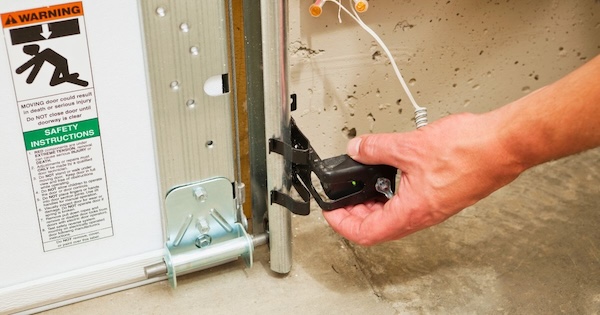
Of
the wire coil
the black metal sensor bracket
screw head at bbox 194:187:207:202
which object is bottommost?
screw head at bbox 194:187:207:202

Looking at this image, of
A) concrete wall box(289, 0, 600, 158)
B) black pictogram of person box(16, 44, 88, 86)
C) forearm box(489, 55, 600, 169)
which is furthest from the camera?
concrete wall box(289, 0, 600, 158)

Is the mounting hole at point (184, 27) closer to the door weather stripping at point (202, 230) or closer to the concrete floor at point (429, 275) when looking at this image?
the door weather stripping at point (202, 230)

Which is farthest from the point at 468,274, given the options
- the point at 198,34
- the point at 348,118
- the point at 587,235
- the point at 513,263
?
the point at 198,34

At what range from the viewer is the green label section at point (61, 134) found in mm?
1054

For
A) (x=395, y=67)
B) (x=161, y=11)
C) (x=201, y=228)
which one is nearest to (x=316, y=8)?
(x=395, y=67)

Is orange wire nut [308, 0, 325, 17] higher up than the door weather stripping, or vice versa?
orange wire nut [308, 0, 325, 17]

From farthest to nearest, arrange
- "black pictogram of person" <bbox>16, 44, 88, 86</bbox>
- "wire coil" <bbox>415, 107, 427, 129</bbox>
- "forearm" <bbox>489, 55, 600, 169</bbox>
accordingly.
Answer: "wire coil" <bbox>415, 107, 427, 129</bbox> → "black pictogram of person" <bbox>16, 44, 88, 86</bbox> → "forearm" <bbox>489, 55, 600, 169</bbox>

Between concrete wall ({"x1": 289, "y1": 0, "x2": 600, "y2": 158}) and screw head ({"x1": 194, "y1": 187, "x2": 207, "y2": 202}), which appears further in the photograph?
concrete wall ({"x1": 289, "y1": 0, "x2": 600, "y2": 158})

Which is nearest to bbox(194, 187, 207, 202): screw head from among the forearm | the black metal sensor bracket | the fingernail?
the black metal sensor bracket

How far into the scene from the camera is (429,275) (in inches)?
50.5

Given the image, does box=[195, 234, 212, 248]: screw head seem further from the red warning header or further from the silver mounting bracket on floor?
the red warning header

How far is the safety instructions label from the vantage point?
993 millimetres

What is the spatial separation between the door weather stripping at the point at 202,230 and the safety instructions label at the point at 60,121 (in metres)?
0.10

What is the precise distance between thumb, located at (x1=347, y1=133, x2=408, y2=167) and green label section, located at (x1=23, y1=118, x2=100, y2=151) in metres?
0.37
